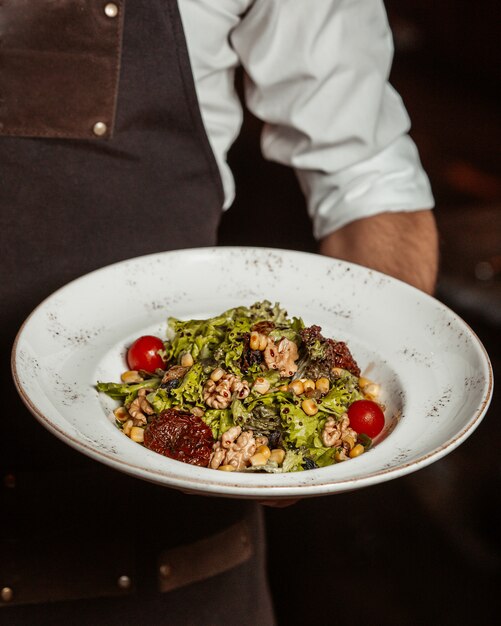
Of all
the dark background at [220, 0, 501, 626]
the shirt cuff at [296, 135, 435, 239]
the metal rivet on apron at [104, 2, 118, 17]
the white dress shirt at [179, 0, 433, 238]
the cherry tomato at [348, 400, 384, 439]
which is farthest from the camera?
the dark background at [220, 0, 501, 626]

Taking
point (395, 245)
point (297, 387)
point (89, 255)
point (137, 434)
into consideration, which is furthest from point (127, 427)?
point (395, 245)

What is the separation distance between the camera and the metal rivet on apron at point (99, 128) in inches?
58.1

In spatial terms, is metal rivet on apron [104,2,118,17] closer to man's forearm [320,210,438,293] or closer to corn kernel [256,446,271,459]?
man's forearm [320,210,438,293]

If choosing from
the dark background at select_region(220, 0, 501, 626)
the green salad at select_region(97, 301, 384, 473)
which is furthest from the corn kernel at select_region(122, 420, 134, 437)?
the dark background at select_region(220, 0, 501, 626)

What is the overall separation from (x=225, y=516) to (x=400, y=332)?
0.52 metres

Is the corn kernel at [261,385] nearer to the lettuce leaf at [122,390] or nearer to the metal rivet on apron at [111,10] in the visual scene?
the lettuce leaf at [122,390]

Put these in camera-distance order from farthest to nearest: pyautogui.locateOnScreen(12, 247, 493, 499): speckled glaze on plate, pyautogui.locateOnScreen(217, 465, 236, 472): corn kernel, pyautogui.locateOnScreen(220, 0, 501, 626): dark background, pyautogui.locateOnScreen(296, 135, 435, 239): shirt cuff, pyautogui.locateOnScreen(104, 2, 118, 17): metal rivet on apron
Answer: pyautogui.locateOnScreen(220, 0, 501, 626): dark background
pyautogui.locateOnScreen(296, 135, 435, 239): shirt cuff
pyautogui.locateOnScreen(104, 2, 118, 17): metal rivet on apron
pyautogui.locateOnScreen(217, 465, 236, 472): corn kernel
pyautogui.locateOnScreen(12, 247, 493, 499): speckled glaze on plate

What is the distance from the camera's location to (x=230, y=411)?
4.03 feet

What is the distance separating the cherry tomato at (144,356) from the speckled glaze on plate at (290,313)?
0.9 inches

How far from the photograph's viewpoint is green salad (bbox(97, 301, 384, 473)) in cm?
114

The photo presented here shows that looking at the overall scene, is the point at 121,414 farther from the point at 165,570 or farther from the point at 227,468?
the point at 165,570

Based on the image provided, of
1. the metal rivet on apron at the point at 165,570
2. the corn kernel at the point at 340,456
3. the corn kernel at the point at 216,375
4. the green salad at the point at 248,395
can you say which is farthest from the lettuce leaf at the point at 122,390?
the metal rivet on apron at the point at 165,570

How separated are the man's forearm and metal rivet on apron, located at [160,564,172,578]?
0.73 metres

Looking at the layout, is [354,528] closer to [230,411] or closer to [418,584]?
[418,584]
